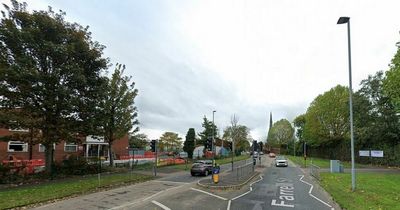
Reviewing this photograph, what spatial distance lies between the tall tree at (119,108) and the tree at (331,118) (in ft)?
132

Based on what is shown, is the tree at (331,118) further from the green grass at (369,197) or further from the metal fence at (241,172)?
the green grass at (369,197)

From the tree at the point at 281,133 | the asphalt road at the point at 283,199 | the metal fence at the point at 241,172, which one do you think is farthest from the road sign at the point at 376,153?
the tree at the point at 281,133

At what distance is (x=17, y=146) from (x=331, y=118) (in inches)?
2053

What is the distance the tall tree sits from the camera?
32438 mm

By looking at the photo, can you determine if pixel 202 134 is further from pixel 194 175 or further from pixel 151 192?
pixel 151 192

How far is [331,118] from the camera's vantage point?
61.8 m

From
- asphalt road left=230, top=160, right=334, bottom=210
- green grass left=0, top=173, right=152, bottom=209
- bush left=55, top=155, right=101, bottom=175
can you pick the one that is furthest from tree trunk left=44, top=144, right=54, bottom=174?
asphalt road left=230, top=160, right=334, bottom=210

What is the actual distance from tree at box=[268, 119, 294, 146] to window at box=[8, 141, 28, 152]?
99.3 metres

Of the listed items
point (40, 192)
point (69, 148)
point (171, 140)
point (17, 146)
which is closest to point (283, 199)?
point (40, 192)

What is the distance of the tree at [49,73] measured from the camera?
21828 mm

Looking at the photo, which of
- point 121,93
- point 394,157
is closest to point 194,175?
point 121,93

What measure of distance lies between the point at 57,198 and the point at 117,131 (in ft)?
56.4

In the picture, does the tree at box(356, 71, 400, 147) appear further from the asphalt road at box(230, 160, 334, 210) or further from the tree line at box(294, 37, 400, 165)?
the asphalt road at box(230, 160, 334, 210)

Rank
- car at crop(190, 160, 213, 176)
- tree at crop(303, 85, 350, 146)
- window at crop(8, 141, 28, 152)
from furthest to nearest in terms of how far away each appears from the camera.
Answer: tree at crop(303, 85, 350, 146) < window at crop(8, 141, 28, 152) < car at crop(190, 160, 213, 176)
